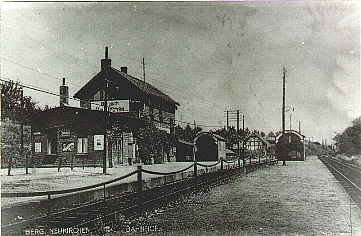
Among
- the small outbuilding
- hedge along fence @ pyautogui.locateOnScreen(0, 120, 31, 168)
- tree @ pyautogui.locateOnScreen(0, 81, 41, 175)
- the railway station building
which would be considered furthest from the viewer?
the small outbuilding

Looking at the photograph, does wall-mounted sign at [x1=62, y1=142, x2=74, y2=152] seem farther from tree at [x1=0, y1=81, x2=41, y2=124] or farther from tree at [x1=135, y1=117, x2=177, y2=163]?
tree at [x1=135, y1=117, x2=177, y2=163]

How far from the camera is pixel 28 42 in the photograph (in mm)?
10094

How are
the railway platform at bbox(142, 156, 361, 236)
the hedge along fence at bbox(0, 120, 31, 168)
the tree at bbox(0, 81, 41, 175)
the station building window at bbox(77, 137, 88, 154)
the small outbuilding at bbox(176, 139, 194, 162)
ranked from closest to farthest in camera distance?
the railway platform at bbox(142, 156, 361, 236)
the tree at bbox(0, 81, 41, 175)
the hedge along fence at bbox(0, 120, 31, 168)
the station building window at bbox(77, 137, 88, 154)
the small outbuilding at bbox(176, 139, 194, 162)

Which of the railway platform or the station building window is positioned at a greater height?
the station building window

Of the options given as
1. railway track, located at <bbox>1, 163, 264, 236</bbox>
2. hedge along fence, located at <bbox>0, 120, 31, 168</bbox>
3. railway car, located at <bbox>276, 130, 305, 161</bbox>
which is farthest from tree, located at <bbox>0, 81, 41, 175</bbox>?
railway car, located at <bbox>276, 130, 305, 161</bbox>

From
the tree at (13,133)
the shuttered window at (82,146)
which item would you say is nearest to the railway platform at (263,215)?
the tree at (13,133)

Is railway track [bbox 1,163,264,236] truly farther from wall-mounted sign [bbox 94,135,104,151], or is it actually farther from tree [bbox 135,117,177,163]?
tree [bbox 135,117,177,163]

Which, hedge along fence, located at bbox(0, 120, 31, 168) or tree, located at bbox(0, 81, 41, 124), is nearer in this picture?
hedge along fence, located at bbox(0, 120, 31, 168)

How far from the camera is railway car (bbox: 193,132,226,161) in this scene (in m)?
47.9

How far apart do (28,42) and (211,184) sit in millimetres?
9531

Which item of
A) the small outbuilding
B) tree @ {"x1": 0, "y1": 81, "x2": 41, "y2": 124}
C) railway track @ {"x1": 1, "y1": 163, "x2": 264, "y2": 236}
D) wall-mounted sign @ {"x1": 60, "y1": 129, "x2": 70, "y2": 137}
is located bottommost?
the small outbuilding

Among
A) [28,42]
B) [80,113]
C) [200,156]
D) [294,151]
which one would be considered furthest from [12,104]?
[294,151]

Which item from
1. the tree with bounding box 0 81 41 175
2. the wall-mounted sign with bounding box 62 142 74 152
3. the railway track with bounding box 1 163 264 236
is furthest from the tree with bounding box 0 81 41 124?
the railway track with bounding box 1 163 264 236

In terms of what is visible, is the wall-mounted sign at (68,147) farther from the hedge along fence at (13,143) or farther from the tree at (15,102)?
the tree at (15,102)
